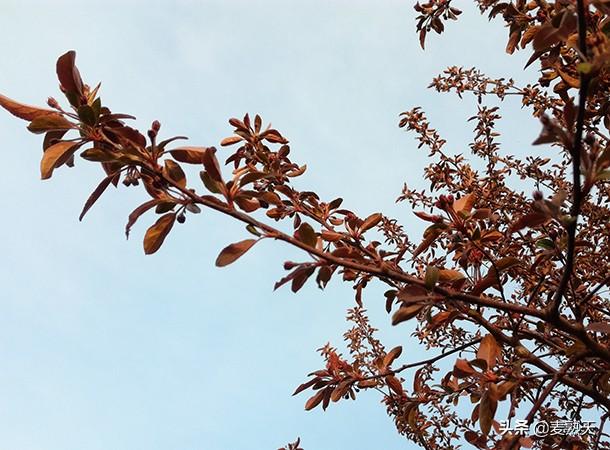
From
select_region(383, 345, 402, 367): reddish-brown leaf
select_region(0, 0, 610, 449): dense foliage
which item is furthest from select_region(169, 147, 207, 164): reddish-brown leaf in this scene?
select_region(383, 345, 402, 367): reddish-brown leaf

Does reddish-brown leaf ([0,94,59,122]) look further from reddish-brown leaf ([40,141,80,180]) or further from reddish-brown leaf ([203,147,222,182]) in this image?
reddish-brown leaf ([203,147,222,182])

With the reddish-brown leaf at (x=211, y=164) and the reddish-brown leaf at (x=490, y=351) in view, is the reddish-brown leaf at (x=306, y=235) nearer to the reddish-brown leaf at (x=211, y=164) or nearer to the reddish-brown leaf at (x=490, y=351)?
the reddish-brown leaf at (x=211, y=164)

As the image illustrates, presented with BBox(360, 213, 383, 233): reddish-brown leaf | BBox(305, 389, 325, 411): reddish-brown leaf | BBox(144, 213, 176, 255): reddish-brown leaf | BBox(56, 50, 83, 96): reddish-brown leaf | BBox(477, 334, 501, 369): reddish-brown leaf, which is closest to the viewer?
BBox(56, 50, 83, 96): reddish-brown leaf

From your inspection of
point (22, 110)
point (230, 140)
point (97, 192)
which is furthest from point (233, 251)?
point (230, 140)

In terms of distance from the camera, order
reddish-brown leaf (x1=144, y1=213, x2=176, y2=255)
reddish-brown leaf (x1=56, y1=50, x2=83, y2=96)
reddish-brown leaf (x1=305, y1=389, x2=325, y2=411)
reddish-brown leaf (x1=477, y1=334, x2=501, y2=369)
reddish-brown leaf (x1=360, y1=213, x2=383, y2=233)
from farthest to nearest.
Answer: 1. reddish-brown leaf (x1=305, y1=389, x2=325, y2=411)
2. reddish-brown leaf (x1=360, y1=213, x2=383, y2=233)
3. reddish-brown leaf (x1=477, y1=334, x2=501, y2=369)
4. reddish-brown leaf (x1=144, y1=213, x2=176, y2=255)
5. reddish-brown leaf (x1=56, y1=50, x2=83, y2=96)

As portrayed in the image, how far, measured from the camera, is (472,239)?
5.61 feet

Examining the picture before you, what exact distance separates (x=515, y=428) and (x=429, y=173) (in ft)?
5.09

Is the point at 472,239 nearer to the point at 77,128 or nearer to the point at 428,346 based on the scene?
the point at 77,128

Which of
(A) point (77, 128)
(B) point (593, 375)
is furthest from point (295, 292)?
(B) point (593, 375)

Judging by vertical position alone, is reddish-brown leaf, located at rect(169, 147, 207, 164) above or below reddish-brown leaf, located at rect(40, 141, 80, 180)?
above

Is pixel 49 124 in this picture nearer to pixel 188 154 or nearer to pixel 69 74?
pixel 69 74

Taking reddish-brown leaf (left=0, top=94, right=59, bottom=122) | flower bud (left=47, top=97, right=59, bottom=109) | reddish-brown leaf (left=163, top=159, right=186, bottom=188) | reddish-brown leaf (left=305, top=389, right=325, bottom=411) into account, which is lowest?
reddish-brown leaf (left=305, top=389, right=325, bottom=411)

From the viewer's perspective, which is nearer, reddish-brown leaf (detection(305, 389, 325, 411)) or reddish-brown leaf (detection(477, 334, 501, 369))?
reddish-brown leaf (detection(477, 334, 501, 369))

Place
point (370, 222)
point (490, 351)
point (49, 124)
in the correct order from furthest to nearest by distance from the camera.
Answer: point (370, 222)
point (490, 351)
point (49, 124)
